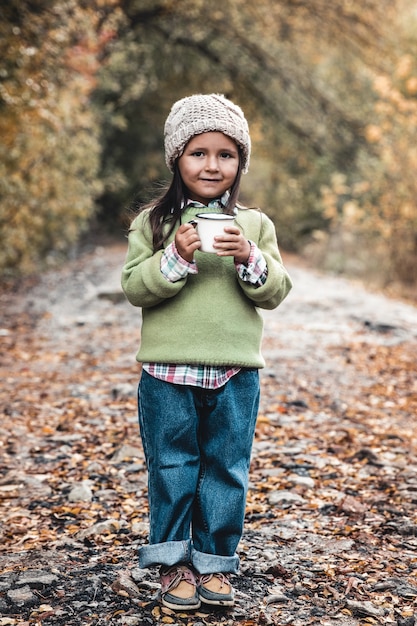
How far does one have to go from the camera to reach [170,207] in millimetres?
2709

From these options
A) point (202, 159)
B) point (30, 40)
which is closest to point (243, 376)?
point (202, 159)

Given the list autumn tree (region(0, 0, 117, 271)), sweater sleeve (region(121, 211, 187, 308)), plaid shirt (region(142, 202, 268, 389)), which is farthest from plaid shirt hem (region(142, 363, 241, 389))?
autumn tree (region(0, 0, 117, 271))

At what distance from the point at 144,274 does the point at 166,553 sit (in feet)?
3.02

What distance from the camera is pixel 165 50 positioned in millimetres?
15906

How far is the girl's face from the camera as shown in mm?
2598

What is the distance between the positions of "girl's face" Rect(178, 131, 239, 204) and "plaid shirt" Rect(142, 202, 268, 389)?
0.25 metres

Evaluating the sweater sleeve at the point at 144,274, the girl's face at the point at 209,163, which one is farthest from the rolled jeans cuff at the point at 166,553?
the girl's face at the point at 209,163

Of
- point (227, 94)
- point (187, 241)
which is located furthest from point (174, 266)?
point (227, 94)

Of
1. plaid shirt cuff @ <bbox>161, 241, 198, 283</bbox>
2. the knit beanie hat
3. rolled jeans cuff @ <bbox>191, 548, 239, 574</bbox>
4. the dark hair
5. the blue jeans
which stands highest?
the knit beanie hat

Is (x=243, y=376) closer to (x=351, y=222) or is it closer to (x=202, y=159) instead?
(x=202, y=159)

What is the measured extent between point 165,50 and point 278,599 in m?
14.6

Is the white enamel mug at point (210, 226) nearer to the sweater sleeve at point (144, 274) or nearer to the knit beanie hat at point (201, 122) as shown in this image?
the sweater sleeve at point (144, 274)

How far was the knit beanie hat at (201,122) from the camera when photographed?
2572mm

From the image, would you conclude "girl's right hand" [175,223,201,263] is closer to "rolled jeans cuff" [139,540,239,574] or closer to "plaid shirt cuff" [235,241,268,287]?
"plaid shirt cuff" [235,241,268,287]
